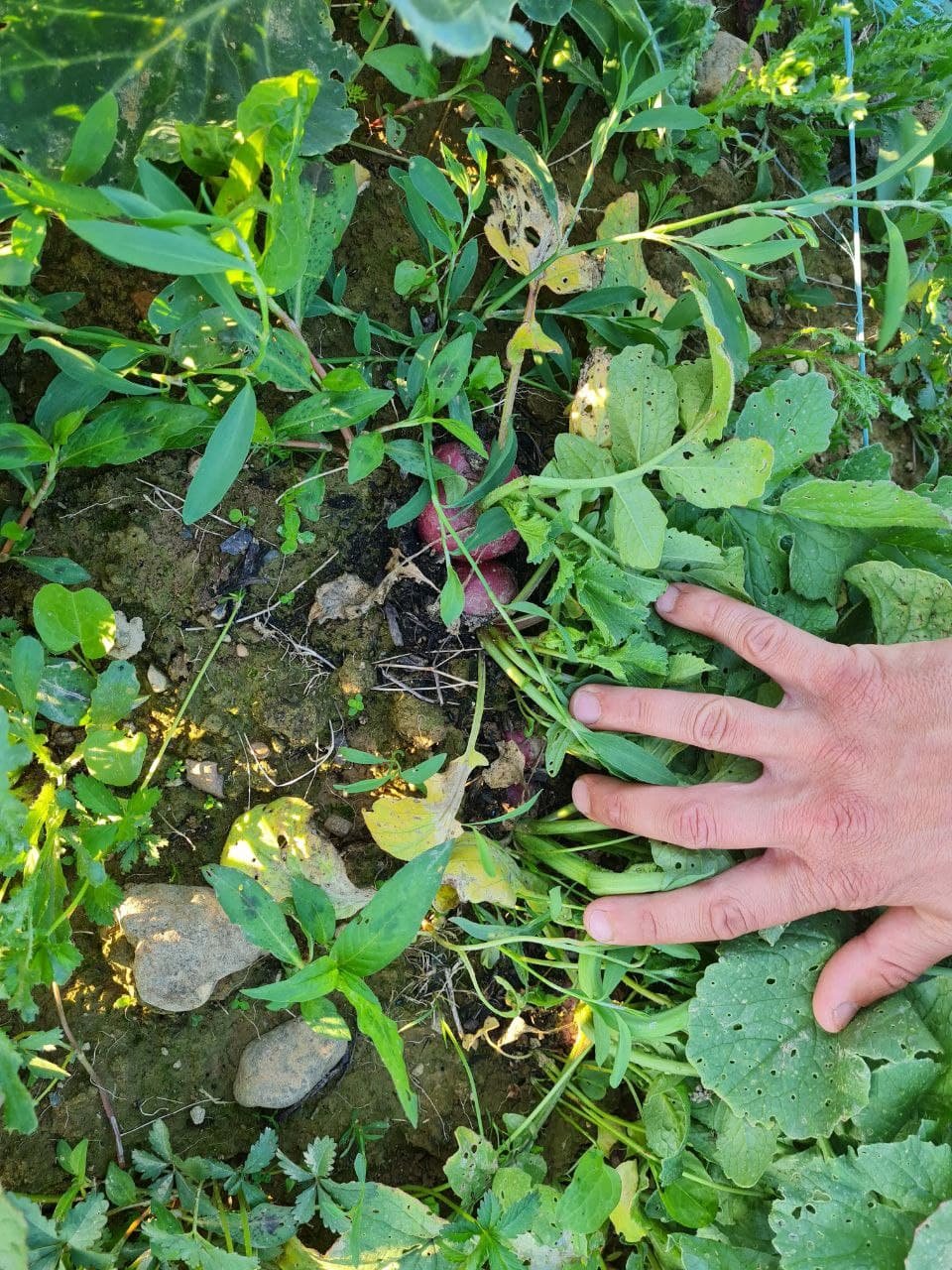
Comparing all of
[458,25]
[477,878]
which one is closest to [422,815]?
[477,878]

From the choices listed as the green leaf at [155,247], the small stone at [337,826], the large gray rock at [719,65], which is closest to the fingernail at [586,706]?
the small stone at [337,826]

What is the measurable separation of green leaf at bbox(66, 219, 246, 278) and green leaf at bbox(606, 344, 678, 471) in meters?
0.69

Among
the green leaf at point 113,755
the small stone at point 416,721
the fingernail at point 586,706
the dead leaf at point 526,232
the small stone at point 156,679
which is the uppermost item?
the dead leaf at point 526,232

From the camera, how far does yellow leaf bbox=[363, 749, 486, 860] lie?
1.60 metres

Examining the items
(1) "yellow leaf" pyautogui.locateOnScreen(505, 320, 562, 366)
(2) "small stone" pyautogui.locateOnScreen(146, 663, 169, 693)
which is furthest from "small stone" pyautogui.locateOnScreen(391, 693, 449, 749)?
(1) "yellow leaf" pyautogui.locateOnScreen(505, 320, 562, 366)

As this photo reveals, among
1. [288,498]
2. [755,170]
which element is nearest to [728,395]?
[288,498]

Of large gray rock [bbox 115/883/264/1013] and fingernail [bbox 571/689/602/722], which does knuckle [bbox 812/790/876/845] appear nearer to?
fingernail [bbox 571/689/602/722]

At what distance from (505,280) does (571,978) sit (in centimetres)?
132

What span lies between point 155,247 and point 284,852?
100 cm

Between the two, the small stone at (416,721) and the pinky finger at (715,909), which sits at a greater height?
the small stone at (416,721)

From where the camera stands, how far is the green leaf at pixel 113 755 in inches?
53.8

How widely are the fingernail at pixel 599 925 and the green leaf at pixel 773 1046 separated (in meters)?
0.17

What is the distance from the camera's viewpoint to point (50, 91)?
125cm

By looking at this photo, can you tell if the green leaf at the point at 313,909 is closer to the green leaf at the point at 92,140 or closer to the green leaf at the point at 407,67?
the green leaf at the point at 92,140
